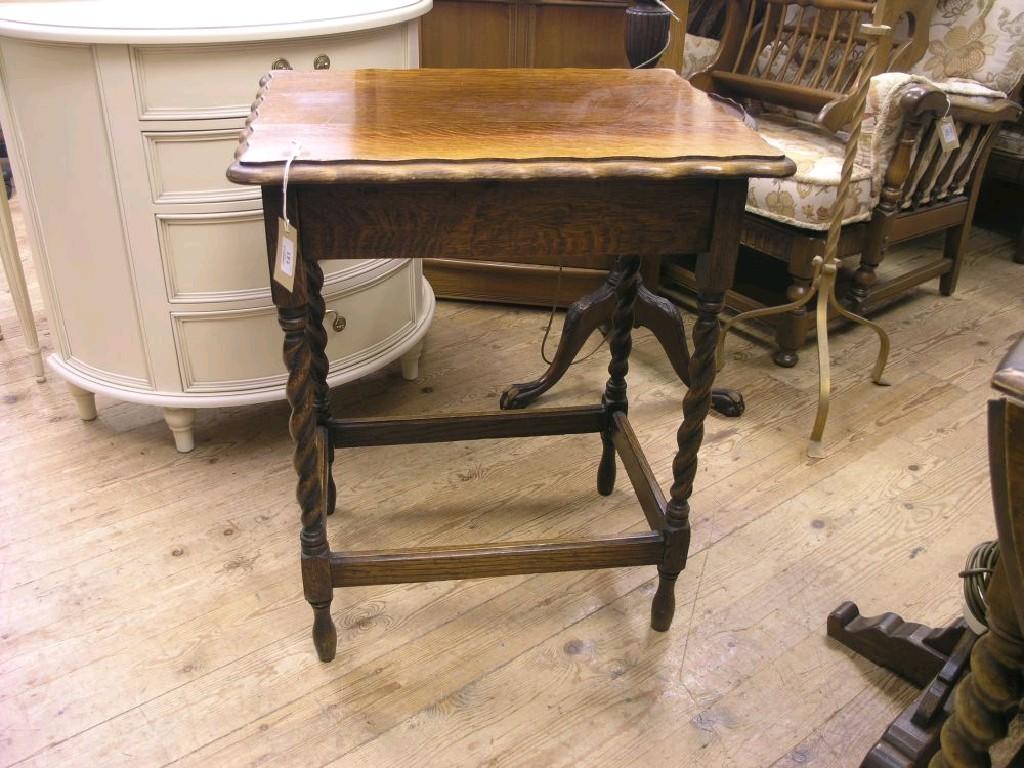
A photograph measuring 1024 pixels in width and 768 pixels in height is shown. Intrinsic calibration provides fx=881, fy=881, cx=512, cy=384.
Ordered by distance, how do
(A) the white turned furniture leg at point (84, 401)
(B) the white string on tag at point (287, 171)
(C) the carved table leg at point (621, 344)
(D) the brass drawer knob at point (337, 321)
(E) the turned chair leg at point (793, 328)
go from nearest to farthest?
(B) the white string on tag at point (287, 171) → (C) the carved table leg at point (621, 344) → (D) the brass drawer knob at point (337, 321) → (A) the white turned furniture leg at point (84, 401) → (E) the turned chair leg at point (793, 328)

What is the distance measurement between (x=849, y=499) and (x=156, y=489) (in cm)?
139

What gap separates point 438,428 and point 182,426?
0.58 m

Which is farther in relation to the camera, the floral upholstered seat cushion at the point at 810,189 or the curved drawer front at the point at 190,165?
the floral upholstered seat cushion at the point at 810,189

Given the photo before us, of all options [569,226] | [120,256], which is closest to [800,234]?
[569,226]

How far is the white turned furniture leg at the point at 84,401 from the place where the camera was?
1897 mm

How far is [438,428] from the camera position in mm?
Result: 1624

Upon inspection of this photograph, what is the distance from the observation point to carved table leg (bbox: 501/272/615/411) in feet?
6.46

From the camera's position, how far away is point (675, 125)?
1223 mm

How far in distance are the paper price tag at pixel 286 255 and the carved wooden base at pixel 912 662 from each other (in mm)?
984

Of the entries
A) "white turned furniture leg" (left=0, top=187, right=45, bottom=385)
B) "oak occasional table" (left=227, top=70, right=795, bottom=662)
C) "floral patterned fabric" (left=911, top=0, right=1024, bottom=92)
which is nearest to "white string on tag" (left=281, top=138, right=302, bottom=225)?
"oak occasional table" (left=227, top=70, right=795, bottom=662)

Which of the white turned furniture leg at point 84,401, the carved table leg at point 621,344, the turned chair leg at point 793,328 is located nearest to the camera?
the carved table leg at point 621,344

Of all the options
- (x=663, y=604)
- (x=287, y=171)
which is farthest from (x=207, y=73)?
(x=663, y=604)

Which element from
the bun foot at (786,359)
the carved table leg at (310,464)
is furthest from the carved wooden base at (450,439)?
the bun foot at (786,359)

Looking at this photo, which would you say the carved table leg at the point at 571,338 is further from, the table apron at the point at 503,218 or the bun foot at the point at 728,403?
the table apron at the point at 503,218
